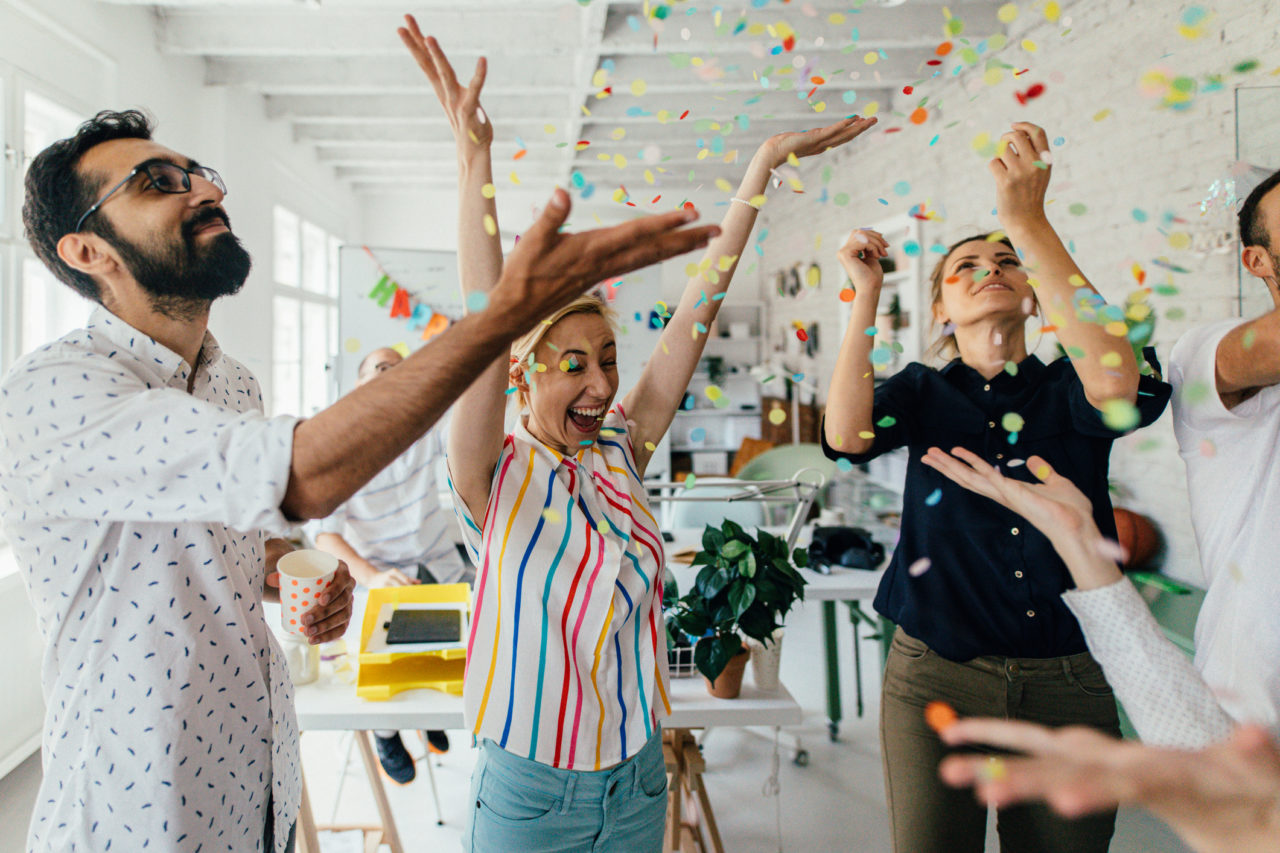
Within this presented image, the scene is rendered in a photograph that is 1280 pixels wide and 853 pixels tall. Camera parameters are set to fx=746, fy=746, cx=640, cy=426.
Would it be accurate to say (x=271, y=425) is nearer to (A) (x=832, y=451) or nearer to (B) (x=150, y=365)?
(B) (x=150, y=365)

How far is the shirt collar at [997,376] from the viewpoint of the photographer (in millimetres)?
1452

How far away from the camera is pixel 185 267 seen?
3.33ft

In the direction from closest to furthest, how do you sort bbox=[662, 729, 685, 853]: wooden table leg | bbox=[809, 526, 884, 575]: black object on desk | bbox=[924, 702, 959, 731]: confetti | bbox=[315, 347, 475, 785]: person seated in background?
1. bbox=[924, 702, 959, 731]: confetti
2. bbox=[662, 729, 685, 853]: wooden table leg
3. bbox=[315, 347, 475, 785]: person seated in background
4. bbox=[809, 526, 884, 575]: black object on desk

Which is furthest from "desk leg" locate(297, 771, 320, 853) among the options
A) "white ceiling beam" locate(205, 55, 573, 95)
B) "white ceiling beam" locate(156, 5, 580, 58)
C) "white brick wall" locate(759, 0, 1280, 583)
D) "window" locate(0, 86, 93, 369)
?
"white ceiling beam" locate(205, 55, 573, 95)

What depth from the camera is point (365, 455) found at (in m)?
0.71

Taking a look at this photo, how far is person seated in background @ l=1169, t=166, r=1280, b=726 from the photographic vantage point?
3.33 ft

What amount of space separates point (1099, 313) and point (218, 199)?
1339mm

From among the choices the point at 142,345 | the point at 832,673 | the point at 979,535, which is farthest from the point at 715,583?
the point at 832,673

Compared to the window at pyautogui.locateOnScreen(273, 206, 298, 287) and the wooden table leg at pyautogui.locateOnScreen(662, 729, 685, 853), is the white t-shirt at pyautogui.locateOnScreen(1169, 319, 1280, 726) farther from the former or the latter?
the window at pyautogui.locateOnScreen(273, 206, 298, 287)

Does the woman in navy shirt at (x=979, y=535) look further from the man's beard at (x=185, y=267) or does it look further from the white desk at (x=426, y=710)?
the man's beard at (x=185, y=267)

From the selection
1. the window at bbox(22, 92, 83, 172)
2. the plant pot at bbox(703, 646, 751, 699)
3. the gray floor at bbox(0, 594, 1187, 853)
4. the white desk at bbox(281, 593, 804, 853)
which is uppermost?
the window at bbox(22, 92, 83, 172)

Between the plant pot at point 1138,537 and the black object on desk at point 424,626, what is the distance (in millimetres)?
2890

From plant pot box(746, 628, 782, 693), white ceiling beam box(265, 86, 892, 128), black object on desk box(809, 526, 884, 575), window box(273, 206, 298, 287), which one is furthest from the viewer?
window box(273, 206, 298, 287)

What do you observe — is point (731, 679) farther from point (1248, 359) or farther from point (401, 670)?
point (1248, 359)
